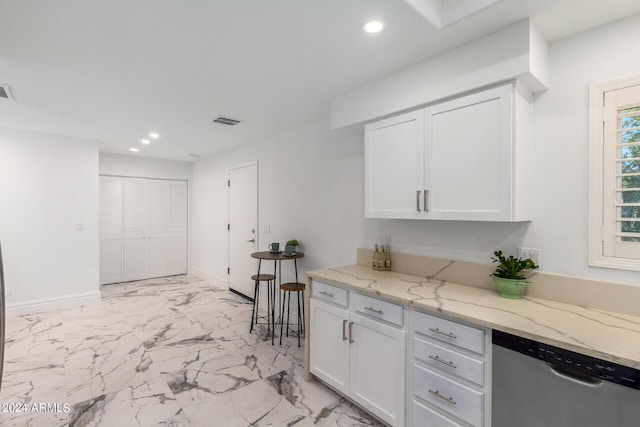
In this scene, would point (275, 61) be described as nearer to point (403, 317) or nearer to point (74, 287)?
point (403, 317)

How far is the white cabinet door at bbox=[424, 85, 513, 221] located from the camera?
1721 millimetres

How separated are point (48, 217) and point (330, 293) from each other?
4.15 metres

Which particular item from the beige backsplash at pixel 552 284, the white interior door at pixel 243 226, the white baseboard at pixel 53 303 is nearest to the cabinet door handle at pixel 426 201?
the beige backsplash at pixel 552 284

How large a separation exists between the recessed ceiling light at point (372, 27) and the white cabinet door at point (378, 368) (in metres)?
1.71

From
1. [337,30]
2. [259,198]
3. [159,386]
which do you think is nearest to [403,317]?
[337,30]

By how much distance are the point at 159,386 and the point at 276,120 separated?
2665 mm

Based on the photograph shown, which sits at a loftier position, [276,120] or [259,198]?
[276,120]

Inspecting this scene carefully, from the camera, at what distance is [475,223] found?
6.91ft

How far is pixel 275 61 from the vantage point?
A: 2.08m

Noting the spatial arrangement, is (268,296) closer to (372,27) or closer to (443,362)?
(443,362)

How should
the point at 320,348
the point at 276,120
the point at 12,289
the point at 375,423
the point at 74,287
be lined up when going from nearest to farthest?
the point at 375,423 → the point at 320,348 → the point at 276,120 → the point at 12,289 → the point at 74,287

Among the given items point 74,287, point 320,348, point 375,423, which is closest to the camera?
point 375,423

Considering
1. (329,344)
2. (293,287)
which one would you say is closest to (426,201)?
(329,344)

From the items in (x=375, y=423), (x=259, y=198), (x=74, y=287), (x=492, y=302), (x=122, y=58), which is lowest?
(x=375, y=423)
